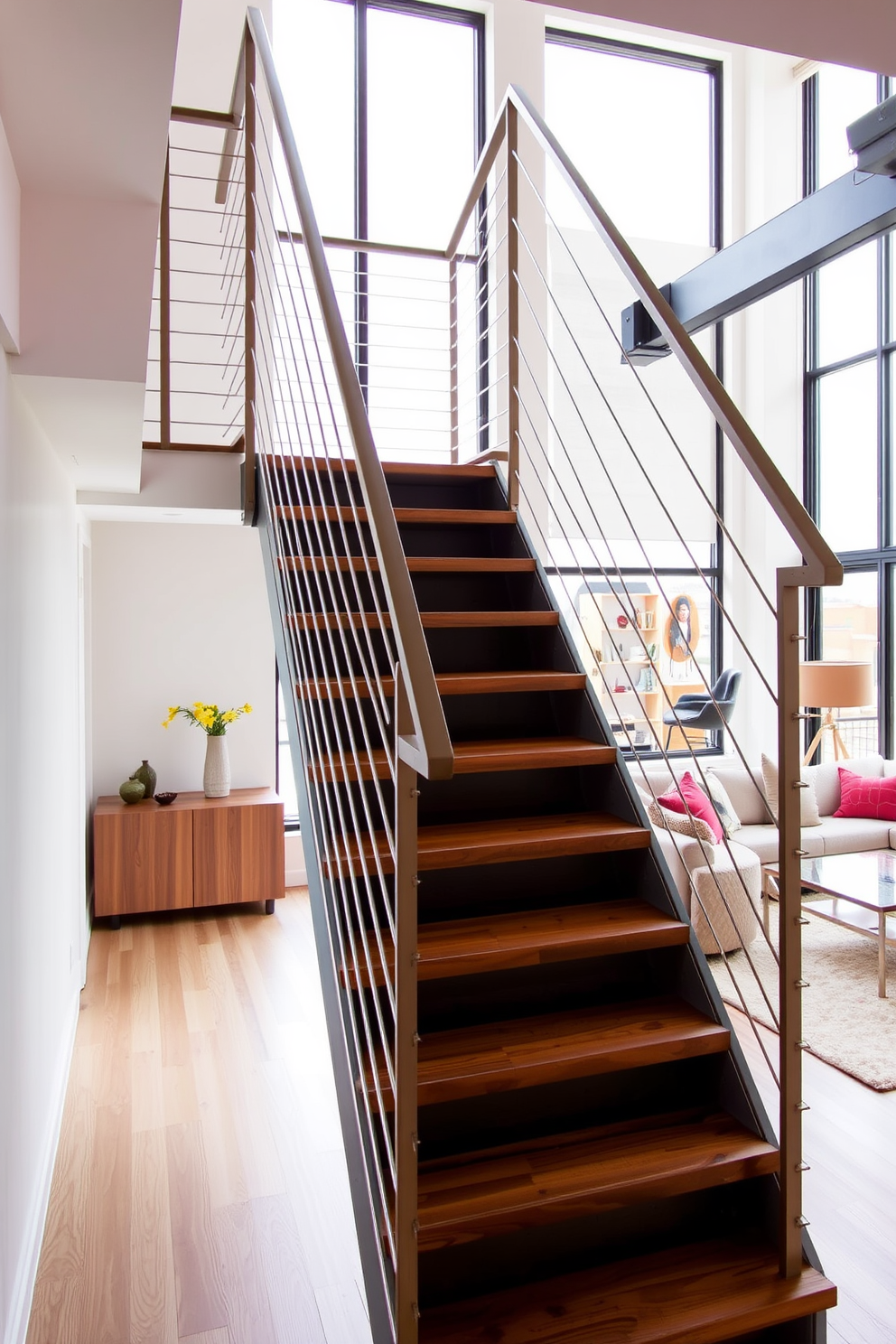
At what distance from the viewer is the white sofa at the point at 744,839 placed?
4.18 metres

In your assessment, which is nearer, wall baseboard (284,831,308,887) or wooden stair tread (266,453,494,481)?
wooden stair tread (266,453,494,481)

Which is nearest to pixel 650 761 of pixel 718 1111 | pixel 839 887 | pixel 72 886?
pixel 839 887

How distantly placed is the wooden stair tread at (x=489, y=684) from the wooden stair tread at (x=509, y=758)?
14 cm

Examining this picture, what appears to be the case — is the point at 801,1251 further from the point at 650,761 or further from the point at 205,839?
the point at 650,761

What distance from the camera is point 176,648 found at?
17.5ft

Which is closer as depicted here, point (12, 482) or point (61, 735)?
point (12, 482)

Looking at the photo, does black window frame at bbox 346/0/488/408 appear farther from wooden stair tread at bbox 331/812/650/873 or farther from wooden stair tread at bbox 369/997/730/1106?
wooden stair tread at bbox 369/997/730/1106

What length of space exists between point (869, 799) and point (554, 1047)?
4.47m

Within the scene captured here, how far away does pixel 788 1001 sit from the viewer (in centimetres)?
161

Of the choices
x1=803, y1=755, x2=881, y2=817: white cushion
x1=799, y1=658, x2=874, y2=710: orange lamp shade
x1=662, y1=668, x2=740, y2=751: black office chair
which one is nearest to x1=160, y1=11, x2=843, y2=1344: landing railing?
x1=662, y1=668, x2=740, y2=751: black office chair

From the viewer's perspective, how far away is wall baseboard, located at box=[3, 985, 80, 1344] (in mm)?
1983

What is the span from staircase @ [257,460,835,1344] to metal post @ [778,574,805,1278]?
0.06 meters

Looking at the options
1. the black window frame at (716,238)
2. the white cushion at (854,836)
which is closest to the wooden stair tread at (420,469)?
the white cushion at (854,836)

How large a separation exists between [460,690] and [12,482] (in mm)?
1157
